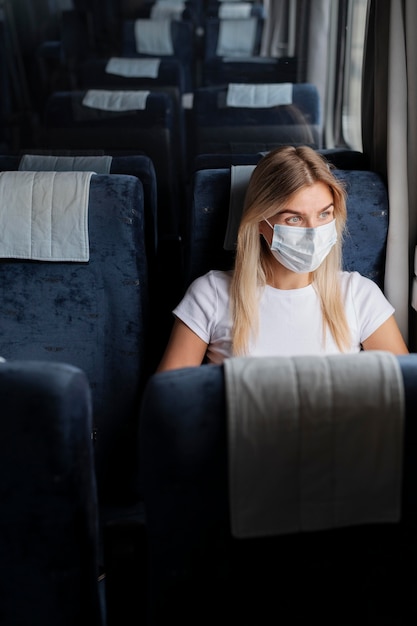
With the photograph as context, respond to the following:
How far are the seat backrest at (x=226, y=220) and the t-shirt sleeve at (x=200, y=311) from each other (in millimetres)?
159

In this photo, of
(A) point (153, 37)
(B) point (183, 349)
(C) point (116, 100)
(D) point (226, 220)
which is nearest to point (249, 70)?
(A) point (153, 37)

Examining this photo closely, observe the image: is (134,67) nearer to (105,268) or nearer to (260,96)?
(260,96)

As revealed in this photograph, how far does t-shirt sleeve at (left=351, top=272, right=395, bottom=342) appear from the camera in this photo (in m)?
1.88

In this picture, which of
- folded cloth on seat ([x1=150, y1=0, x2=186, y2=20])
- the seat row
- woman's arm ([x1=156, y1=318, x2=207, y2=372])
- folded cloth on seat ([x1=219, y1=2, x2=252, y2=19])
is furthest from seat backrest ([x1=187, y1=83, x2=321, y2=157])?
woman's arm ([x1=156, y1=318, x2=207, y2=372])

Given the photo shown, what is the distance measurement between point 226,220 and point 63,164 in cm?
67

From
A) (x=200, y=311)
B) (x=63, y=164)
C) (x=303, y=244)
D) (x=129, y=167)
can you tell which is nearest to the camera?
(x=303, y=244)

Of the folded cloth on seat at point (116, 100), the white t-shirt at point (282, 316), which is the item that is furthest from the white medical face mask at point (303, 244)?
the folded cloth on seat at point (116, 100)

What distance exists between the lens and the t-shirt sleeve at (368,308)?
6.15 ft

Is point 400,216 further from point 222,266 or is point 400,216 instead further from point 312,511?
point 312,511

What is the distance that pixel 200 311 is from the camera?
185 centimetres

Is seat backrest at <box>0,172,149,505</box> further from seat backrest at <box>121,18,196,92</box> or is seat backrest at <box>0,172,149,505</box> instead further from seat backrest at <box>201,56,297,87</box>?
seat backrest at <box>121,18,196,92</box>

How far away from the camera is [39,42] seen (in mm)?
3623

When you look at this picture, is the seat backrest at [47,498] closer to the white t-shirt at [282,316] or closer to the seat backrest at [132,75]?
the white t-shirt at [282,316]

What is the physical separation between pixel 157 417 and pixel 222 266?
107cm
